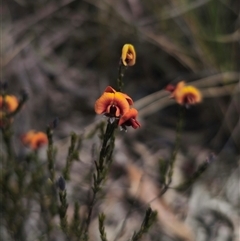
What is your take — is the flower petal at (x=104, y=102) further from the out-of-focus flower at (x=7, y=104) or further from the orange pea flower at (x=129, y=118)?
the out-of-focus flower at (x=7, y=104)

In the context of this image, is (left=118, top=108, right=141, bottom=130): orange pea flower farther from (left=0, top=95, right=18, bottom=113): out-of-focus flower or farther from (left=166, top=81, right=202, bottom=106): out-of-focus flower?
(left=0, top=95, right=18, bottom=113): out-of-focus flower

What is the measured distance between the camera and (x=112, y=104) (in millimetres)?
1098

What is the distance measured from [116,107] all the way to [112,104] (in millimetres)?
11

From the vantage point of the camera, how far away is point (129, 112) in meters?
1.11

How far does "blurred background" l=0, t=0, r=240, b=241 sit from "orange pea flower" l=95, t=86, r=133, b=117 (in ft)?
3.12

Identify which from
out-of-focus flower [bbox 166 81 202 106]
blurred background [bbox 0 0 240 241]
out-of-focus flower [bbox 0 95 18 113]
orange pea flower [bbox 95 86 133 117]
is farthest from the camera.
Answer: blurred background [bbox 0 0 240 241]

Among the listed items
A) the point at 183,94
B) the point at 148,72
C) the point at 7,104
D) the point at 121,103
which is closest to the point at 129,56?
the point at 121,103

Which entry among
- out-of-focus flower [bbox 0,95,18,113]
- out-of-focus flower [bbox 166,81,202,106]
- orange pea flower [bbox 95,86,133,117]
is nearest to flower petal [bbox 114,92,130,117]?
orange pea flower [bbox 95,86,133,117]

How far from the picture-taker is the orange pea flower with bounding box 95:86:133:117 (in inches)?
43.1

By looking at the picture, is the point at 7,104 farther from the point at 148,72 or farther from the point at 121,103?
the point at 148,72

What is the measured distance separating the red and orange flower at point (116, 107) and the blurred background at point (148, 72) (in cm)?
93

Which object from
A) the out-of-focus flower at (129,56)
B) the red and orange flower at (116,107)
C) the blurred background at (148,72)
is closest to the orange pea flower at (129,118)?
the red and orange flower at (116,107)

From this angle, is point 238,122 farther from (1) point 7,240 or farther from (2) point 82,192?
(1) point 7,240

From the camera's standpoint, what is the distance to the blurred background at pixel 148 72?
2.29 meters
